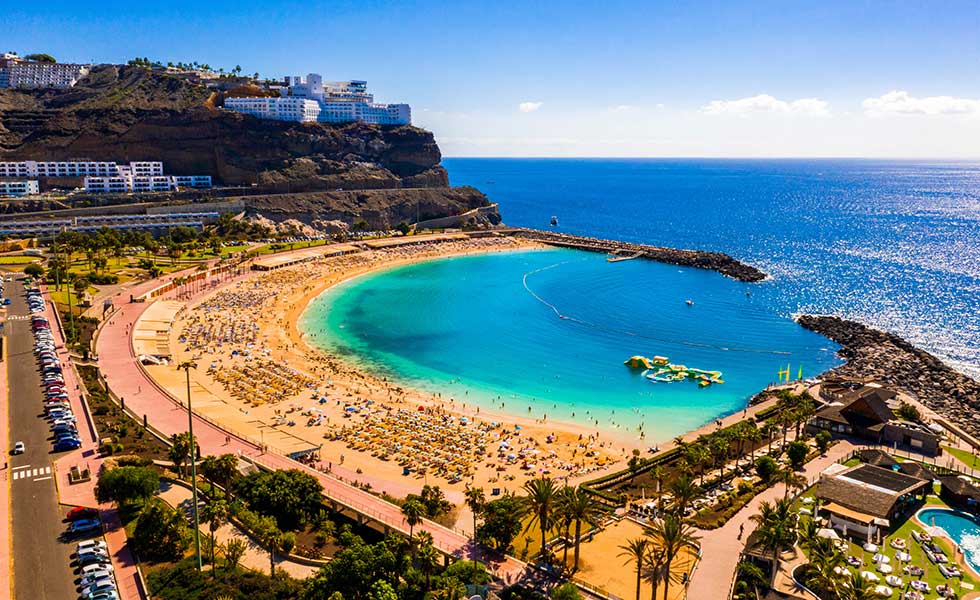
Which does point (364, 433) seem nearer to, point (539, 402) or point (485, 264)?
point (539, 402)

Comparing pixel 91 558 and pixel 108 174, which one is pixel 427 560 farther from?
pixel 108 174

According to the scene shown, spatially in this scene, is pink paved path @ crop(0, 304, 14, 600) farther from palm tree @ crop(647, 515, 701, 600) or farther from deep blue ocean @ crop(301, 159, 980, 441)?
deep blue ocean @ crop(301, 159, 980, 441)

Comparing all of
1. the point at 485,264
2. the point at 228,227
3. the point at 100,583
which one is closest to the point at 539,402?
the point at 100,583

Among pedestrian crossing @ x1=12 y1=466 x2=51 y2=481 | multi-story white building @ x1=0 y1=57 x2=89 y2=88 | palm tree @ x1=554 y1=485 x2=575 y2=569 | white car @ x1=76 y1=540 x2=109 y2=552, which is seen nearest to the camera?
white car @ x1=76 y1=540 x2=109 y2=552

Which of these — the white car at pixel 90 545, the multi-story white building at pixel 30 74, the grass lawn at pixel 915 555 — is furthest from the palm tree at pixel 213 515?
the multi-story white building at pixel 30 74

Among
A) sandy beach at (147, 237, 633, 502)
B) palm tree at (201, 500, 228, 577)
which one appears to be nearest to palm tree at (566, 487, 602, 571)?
sandy beach at (147, 237, 633, 502)

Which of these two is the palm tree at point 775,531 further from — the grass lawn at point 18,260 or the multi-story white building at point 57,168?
the multi-story white building at point 57,168

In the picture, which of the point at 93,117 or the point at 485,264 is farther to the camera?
the point at 93,117
